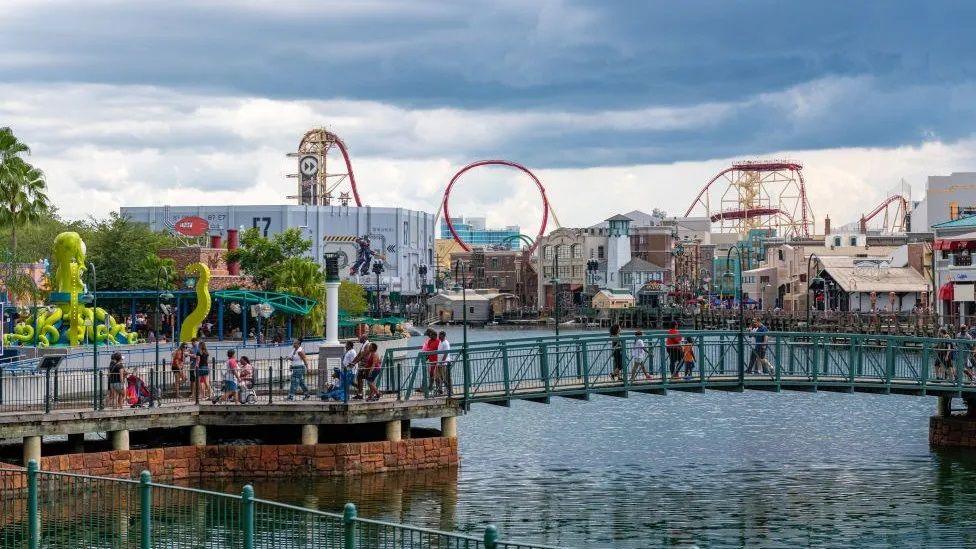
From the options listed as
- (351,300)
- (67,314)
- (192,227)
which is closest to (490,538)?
(67,314)

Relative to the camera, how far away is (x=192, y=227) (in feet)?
485

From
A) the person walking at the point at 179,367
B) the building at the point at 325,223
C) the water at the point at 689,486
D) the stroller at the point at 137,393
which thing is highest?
the building at the point at 325,223

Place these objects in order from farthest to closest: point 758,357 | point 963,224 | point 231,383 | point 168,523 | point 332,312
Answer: point 963,224
point 332,312
point 758,357
point 231,383
point 168,523

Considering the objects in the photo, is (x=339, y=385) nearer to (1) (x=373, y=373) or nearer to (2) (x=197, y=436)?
(1) (x=373, y=373)

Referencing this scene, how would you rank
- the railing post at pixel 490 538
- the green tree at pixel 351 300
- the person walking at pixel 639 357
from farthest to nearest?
the green tree at pixel 351 300 < the person walking at pixel 639 357 < the railing post at pixel 490 538

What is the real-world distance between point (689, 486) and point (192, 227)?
113 m

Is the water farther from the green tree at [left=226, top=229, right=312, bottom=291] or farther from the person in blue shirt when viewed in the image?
the green tree at [left=226, top=229, right=312, bottom=291]

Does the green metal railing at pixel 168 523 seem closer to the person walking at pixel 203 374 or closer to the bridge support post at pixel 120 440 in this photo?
the bridge support post at pixel 120 440

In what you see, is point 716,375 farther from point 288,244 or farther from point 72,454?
point 288,244

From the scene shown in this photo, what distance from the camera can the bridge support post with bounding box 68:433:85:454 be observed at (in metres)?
38.7

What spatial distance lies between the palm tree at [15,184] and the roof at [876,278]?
8317 cm

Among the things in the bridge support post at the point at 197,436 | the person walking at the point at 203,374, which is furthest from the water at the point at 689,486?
the person walking at the point at 203,374

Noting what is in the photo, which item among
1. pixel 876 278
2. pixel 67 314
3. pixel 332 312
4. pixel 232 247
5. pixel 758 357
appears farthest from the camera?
pixel 876 278

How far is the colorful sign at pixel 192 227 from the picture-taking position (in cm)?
14677
